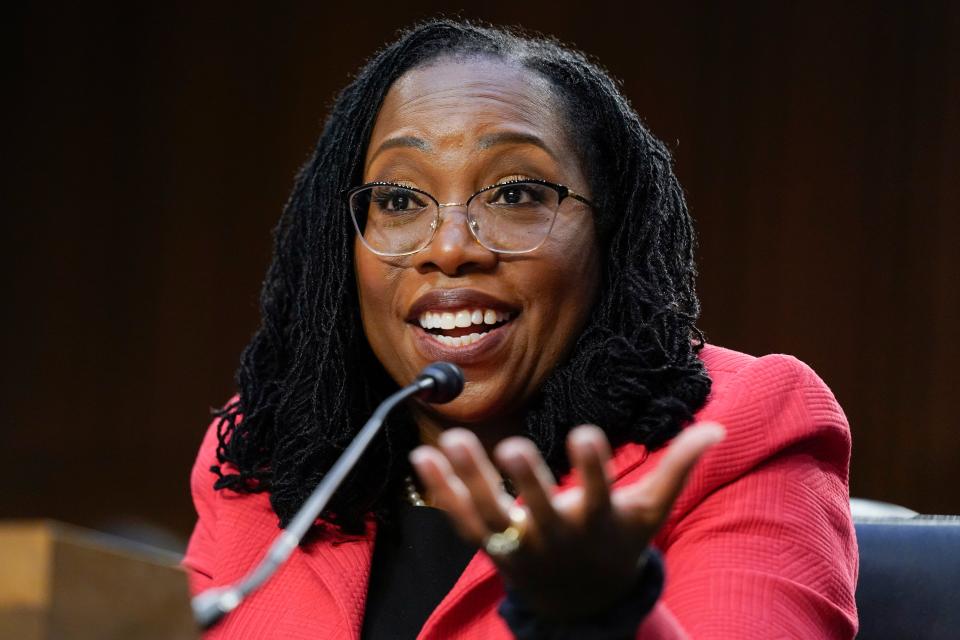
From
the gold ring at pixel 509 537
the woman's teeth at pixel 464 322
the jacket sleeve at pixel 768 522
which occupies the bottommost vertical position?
the jacket sleeve at pixel 768 522

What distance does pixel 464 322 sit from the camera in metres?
1.74

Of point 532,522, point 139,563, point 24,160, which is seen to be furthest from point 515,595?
point 24,160

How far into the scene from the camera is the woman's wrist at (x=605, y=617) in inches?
42.8

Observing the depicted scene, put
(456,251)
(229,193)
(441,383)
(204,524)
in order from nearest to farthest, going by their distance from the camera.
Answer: (441,383)
(456,251)
(204,524)
(229,193)

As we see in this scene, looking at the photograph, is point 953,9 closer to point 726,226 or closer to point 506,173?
point 726,226

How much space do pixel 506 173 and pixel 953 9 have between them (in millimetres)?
2485

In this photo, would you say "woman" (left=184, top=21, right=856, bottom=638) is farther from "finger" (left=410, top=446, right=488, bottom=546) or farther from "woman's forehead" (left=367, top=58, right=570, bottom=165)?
"finger" (left=410, top=446, right=488, bottom=546)

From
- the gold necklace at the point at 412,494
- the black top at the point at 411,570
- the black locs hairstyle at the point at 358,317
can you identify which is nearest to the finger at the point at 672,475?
the black locs hairstyle at the point at 358,317

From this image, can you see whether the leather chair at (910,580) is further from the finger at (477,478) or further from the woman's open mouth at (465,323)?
the finger at (477,478)

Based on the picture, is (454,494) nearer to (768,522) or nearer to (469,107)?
(768,522)

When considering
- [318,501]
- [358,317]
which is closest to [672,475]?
[318,501]

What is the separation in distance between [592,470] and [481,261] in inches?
29.3

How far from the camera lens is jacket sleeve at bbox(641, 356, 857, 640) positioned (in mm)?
1445

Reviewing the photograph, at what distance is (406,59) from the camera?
1910 millimetres
